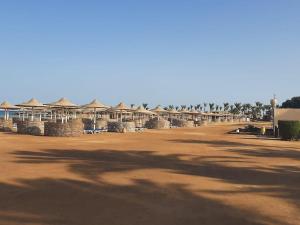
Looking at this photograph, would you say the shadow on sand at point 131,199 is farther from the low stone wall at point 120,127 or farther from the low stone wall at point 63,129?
the low stone wall at point 120,127

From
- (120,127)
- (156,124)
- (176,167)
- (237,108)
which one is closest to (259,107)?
(237,108)

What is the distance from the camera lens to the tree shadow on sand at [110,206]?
6.31 meters

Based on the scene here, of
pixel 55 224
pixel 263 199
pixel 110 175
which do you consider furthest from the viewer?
pixel 110 175

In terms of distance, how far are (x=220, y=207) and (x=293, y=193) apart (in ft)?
6.63

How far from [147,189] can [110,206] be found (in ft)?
4.76

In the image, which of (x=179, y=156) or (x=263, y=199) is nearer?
(x=263, y=199)

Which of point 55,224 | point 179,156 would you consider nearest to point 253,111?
point 179,156

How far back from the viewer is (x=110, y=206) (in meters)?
7.10

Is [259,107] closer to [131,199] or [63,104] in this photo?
[63,104]

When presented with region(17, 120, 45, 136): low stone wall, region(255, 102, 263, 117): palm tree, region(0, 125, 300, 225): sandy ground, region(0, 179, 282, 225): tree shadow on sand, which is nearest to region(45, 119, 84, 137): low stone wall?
region(17, 120, 45, 136): low stone wall

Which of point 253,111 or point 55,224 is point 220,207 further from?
point 253,111

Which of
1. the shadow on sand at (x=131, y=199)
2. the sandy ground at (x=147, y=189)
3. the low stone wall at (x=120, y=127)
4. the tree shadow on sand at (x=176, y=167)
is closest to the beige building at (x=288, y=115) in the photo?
the low stone wall at (x=120, y=127)

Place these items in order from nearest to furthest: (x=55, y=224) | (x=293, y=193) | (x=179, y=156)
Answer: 1. (x=55, y=224)
2. (x=293, y=193)
3. (x=179, y=156)

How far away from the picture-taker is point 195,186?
873 centimetres
